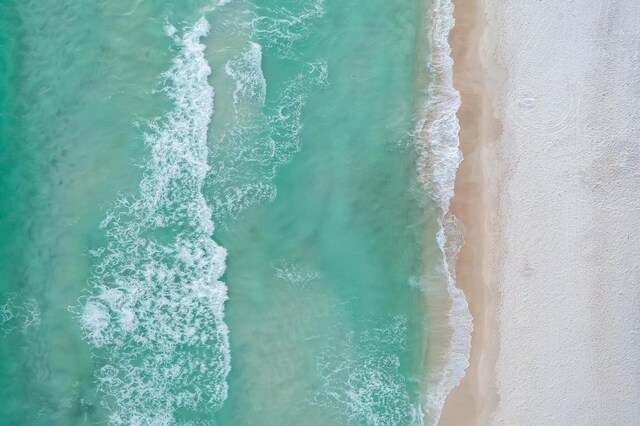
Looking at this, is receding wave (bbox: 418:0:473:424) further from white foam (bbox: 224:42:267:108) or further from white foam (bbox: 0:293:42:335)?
white foam (bbox: 0:293:42:335)

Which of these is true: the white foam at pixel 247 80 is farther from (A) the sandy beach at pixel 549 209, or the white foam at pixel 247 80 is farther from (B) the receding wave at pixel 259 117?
(A) the sandy beach at pixel 549 209

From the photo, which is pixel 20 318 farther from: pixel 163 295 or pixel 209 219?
pixel 209 219

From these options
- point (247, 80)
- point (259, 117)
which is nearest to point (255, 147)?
point (259, 117)

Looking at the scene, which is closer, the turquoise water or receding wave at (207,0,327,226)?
the turquoise water

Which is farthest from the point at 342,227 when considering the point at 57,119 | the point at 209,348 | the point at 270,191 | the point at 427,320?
the point at 57,119

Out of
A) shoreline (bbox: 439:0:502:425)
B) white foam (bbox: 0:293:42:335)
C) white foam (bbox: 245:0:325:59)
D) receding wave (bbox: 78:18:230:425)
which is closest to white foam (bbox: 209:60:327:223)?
receding wave (bbox: 78:18:230:425)

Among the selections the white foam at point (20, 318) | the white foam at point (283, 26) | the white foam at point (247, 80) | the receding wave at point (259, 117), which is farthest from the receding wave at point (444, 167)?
the white foam at point (20, 318)
